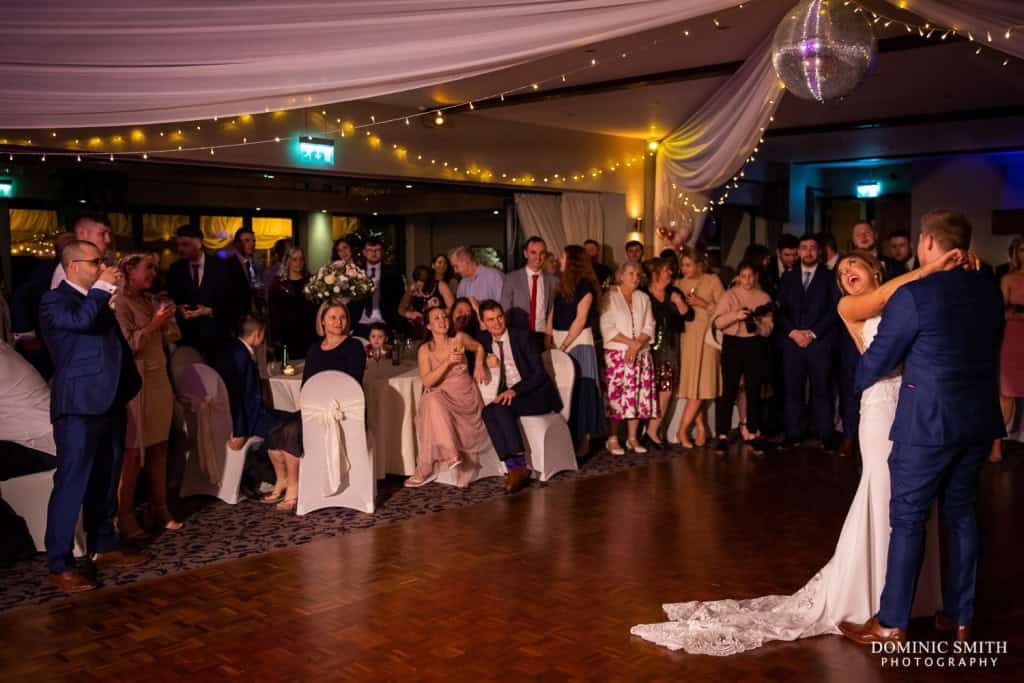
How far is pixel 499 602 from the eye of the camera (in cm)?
444

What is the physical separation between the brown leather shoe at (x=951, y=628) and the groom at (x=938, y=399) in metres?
0.16

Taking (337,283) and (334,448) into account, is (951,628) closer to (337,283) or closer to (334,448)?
(334,448)

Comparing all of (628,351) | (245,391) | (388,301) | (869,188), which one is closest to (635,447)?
(628,351)

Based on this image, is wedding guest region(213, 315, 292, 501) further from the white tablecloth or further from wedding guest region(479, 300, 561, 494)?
wedding guest region(479, 300, 561, 494)

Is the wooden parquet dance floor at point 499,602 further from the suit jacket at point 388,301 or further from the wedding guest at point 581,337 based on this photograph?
the suit jacket at point 388,301

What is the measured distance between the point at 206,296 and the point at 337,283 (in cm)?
99

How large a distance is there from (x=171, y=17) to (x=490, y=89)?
5.32 meters

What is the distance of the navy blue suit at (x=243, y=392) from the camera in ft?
20.4

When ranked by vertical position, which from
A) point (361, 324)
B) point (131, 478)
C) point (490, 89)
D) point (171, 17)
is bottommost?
point (131, 478)

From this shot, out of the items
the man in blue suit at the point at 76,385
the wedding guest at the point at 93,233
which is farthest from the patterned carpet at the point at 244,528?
the wedding guest at the point at 93,233

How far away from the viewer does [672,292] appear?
26.8ft

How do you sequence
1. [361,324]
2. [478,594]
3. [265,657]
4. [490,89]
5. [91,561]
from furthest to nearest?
[490,89] → [361,324] → [91,561] → [478,594] → [265,657]

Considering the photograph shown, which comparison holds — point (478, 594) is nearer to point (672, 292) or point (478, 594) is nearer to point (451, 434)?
point (451, 434)

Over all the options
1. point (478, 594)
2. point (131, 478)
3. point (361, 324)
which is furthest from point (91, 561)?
point (361, 324)
